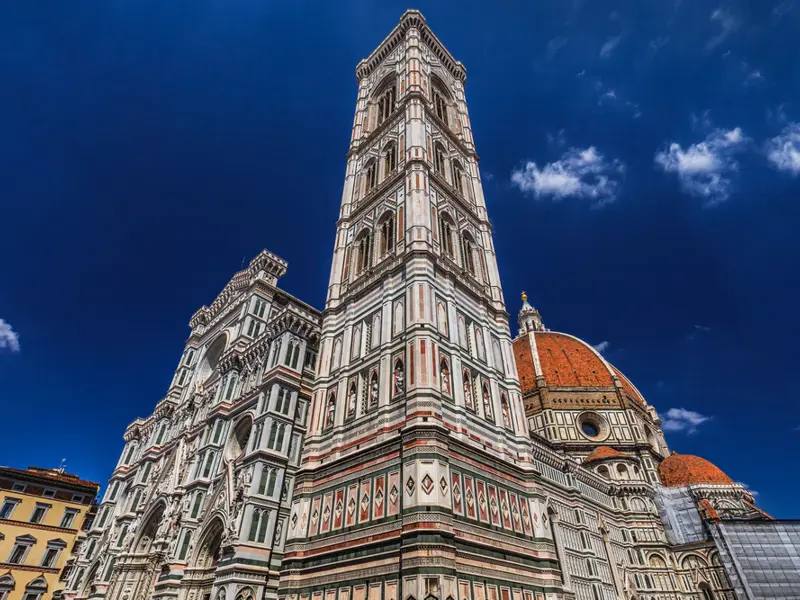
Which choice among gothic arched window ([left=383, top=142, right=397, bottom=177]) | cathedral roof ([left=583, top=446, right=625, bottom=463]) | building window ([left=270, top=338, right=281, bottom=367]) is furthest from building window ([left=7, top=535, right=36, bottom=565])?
cathedral roof ([left=583, top=446, right=625, bottom=463])

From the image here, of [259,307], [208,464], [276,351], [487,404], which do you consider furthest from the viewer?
[259,307]

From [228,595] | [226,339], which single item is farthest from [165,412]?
[228,595]

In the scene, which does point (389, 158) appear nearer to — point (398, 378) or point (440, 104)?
point (440, 104)

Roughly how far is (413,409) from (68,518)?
4335cm

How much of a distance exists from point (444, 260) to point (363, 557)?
42.9 ft

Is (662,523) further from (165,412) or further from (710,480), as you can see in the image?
(165,412)

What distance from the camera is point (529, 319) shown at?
283ft

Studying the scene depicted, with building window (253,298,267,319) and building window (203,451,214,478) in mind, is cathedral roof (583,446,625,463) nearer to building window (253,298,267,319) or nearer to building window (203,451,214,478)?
building window (253,298,267,319)

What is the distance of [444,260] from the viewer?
73.4 feet

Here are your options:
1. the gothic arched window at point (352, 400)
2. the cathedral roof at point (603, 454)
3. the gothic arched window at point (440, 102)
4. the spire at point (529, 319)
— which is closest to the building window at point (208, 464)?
the gothic arched window at point (352, 400)

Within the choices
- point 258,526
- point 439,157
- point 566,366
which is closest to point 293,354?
point 258,526

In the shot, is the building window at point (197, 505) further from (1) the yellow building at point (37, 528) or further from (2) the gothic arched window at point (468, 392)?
(1) the yellow building at point (37, 528)

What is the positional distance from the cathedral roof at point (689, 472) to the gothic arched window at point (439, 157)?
40.4 meters

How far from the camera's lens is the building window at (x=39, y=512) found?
132 ft
